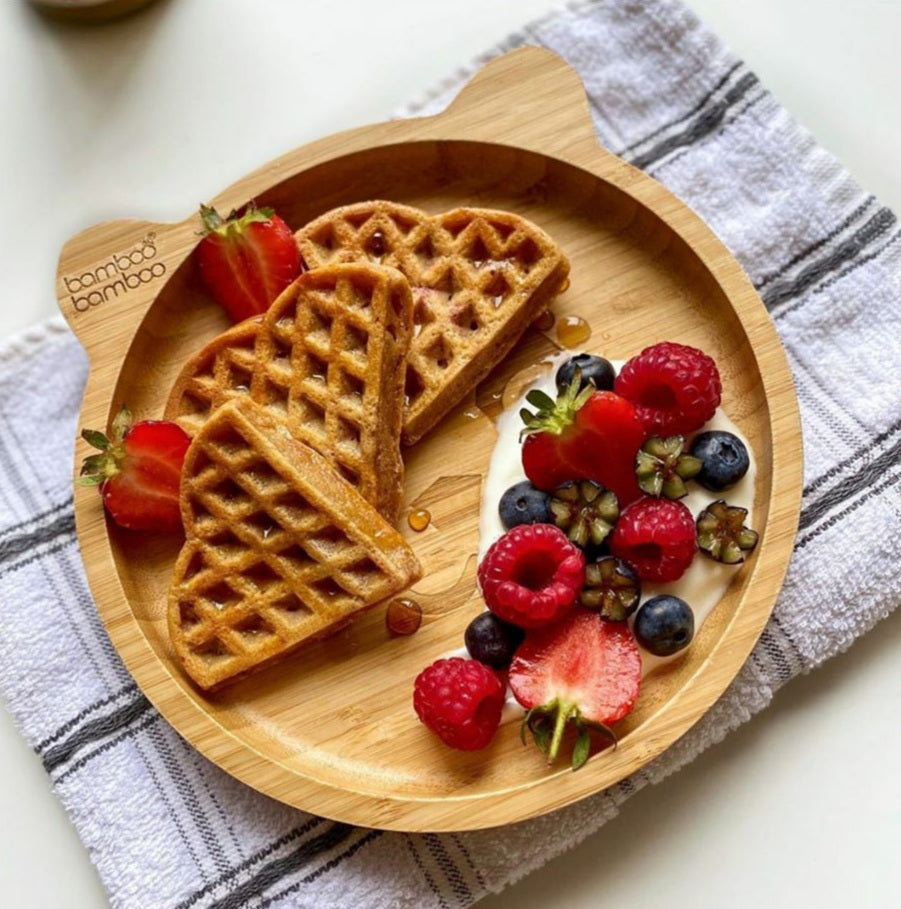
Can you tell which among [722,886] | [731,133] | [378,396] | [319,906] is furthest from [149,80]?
[722,886]

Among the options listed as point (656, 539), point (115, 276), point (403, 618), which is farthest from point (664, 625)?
point (115, 276)

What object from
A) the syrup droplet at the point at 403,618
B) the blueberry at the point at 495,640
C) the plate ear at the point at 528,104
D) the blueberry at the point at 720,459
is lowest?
the syrup droplet at the point at 403,618

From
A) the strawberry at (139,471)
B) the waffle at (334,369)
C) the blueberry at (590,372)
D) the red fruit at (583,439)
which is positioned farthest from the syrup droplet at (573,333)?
the strawberry at (139,471)

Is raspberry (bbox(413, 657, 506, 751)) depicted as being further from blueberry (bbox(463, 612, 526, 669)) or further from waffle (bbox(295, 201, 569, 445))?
waffle (bbox(295, 201, 569, 445))

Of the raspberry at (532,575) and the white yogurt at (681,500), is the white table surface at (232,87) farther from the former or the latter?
the raspberry at (532,575)

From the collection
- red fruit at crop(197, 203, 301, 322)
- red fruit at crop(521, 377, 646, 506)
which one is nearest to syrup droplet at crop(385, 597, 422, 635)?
red fruit at crop(521, 377, 646, 506)

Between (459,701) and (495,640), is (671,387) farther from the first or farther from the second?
(459,701)
